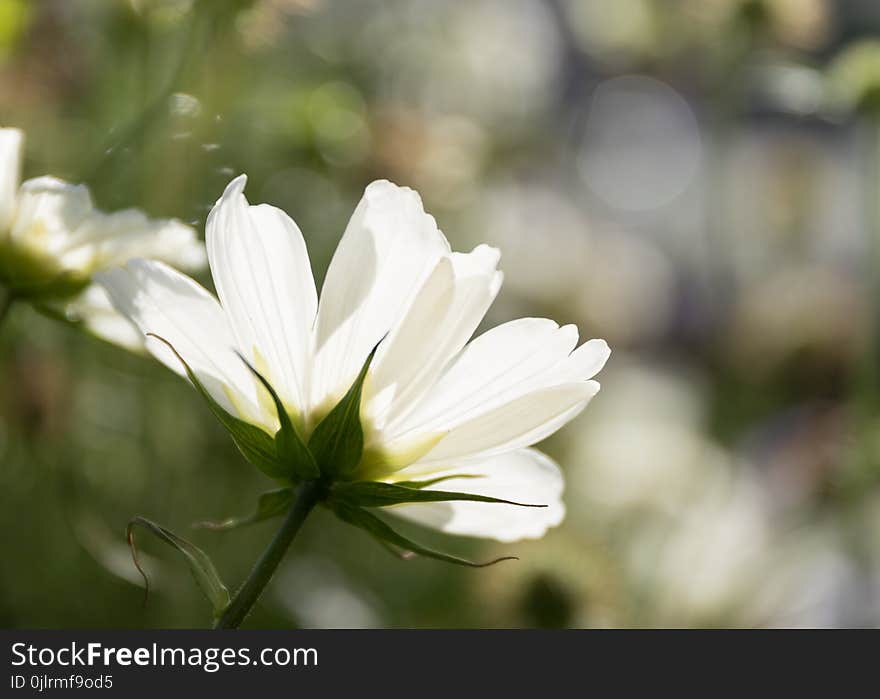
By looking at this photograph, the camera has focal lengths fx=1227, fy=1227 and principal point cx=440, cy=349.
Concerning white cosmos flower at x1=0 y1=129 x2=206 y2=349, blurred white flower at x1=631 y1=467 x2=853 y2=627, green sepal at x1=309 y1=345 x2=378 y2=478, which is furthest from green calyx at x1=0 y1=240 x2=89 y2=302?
blurred white flower at x1=631 y1=467 x2=853 y2=627

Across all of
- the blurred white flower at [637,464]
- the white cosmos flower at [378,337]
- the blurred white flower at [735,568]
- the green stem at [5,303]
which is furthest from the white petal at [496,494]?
the blurred white flower at [637,464]

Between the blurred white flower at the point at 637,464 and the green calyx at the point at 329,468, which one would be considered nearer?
the green calyx at the point at 329,468

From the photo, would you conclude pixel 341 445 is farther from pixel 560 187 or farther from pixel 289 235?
pixel 560 187

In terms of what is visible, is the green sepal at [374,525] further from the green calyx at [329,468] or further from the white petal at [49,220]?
the white petal at [49,220]

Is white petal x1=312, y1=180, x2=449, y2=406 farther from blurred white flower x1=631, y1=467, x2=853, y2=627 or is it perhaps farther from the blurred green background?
blurred white flower x1=631, y1=467, x2=853, y2=627

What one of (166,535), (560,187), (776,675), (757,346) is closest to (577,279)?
(757,346)
